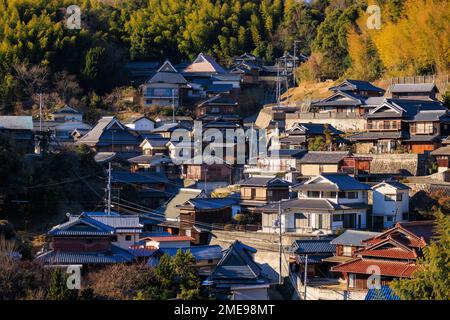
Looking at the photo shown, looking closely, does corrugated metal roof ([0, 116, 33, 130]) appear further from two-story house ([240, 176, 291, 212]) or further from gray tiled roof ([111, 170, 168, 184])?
two-story house ([240, 176, 291, 212])

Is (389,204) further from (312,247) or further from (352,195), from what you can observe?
(312,247)

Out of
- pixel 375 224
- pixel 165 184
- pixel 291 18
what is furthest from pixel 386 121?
pixel 291 18

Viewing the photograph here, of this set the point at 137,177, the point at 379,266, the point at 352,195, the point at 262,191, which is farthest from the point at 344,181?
the point at 137,177

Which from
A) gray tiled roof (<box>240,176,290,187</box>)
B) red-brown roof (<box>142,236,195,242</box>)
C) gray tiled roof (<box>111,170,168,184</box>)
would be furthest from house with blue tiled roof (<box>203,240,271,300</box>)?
gray tiled roof (<box>111,170,168,184</box>)

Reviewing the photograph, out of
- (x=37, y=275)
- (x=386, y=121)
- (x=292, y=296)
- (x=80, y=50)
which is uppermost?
(x=80, y=50)

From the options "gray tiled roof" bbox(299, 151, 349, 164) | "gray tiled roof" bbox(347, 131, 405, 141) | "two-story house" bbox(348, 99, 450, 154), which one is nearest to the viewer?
"gray tiled roof" bbox(299, 151, 349, 164)

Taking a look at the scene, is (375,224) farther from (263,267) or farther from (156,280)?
(156,280)
